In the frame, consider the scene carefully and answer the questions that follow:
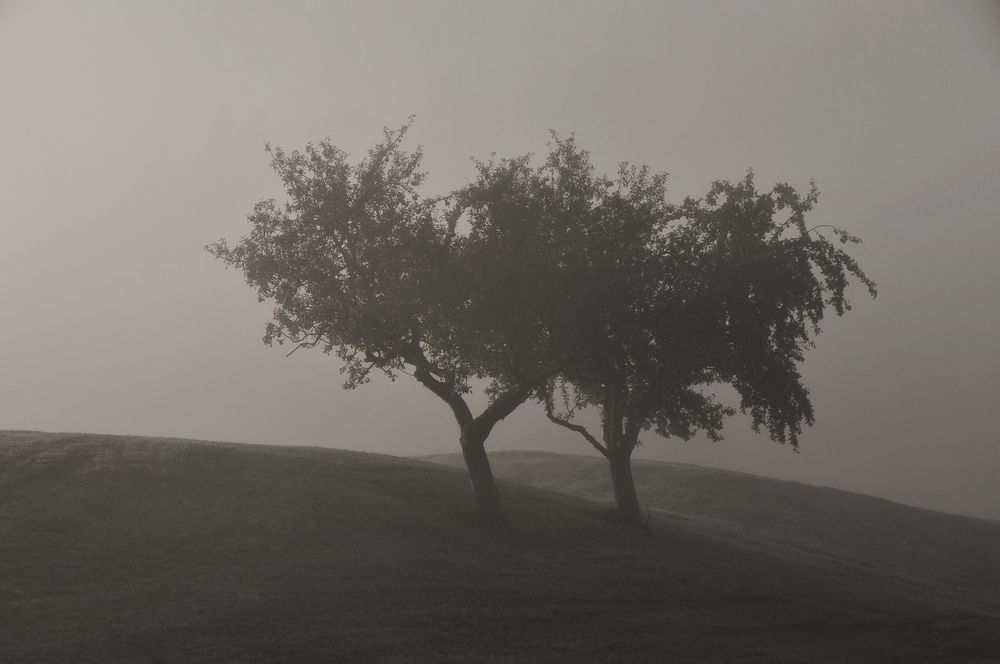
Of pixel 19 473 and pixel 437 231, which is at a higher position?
pixel 437 231

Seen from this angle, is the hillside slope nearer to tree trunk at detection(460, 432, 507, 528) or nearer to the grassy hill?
the grassy hill

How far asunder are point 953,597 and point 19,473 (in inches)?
1529

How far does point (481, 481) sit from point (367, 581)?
424 inches

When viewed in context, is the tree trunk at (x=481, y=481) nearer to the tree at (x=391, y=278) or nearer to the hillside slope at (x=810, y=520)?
the tree at (x=391, y=278)

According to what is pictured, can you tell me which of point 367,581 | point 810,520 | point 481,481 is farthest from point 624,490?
point 810,520

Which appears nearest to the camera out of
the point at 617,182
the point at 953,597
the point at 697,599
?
the point at 697,599

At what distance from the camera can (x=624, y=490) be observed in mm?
41469

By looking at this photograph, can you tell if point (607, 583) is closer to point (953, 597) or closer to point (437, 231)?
point (437, 231)

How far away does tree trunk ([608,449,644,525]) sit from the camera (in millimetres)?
40500

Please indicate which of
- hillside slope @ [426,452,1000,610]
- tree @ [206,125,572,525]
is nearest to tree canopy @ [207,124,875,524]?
tree @ [206,125,572,525]

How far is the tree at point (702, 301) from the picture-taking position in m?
31.7

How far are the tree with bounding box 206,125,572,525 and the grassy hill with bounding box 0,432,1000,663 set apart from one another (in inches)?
263

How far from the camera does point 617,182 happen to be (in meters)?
37.9

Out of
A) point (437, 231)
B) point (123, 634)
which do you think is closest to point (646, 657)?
point (123, 634)
